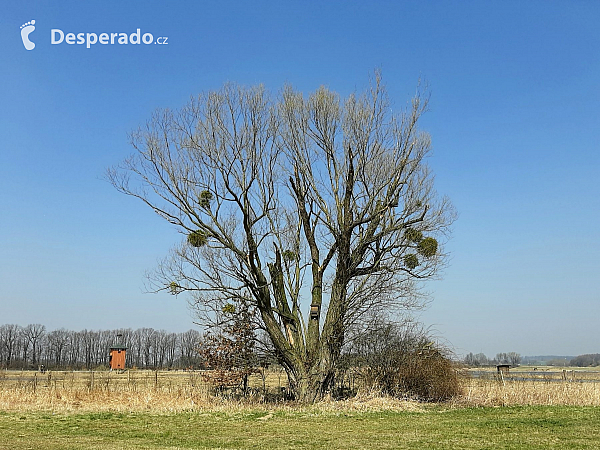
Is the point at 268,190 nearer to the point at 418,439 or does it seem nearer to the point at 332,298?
the point at 332,298

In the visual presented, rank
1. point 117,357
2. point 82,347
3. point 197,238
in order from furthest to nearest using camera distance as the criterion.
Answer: point 82,347 → point 117,357 → point 197,238

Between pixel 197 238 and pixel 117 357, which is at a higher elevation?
pixel 197 238

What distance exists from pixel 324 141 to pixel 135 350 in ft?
231

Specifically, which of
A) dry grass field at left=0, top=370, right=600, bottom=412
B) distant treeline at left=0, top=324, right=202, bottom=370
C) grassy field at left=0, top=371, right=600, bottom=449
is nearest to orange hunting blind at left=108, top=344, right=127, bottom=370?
distant treeline at left=0, top=324, right=202, bottom=370

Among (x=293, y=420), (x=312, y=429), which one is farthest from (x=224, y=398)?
(x=312, y=429)

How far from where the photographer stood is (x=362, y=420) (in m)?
12.6

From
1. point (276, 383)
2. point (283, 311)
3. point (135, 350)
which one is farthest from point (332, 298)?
point (135, 350)

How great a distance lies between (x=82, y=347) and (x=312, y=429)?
75.2 m

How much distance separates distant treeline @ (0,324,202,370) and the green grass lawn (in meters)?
61.4

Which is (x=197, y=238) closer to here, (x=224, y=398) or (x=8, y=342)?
(x=224, y=398)

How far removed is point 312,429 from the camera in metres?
11.3

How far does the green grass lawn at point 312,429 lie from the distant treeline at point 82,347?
2418 inches

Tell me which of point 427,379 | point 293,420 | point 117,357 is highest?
point 427,379

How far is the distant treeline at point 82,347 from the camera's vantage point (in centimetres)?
7400
